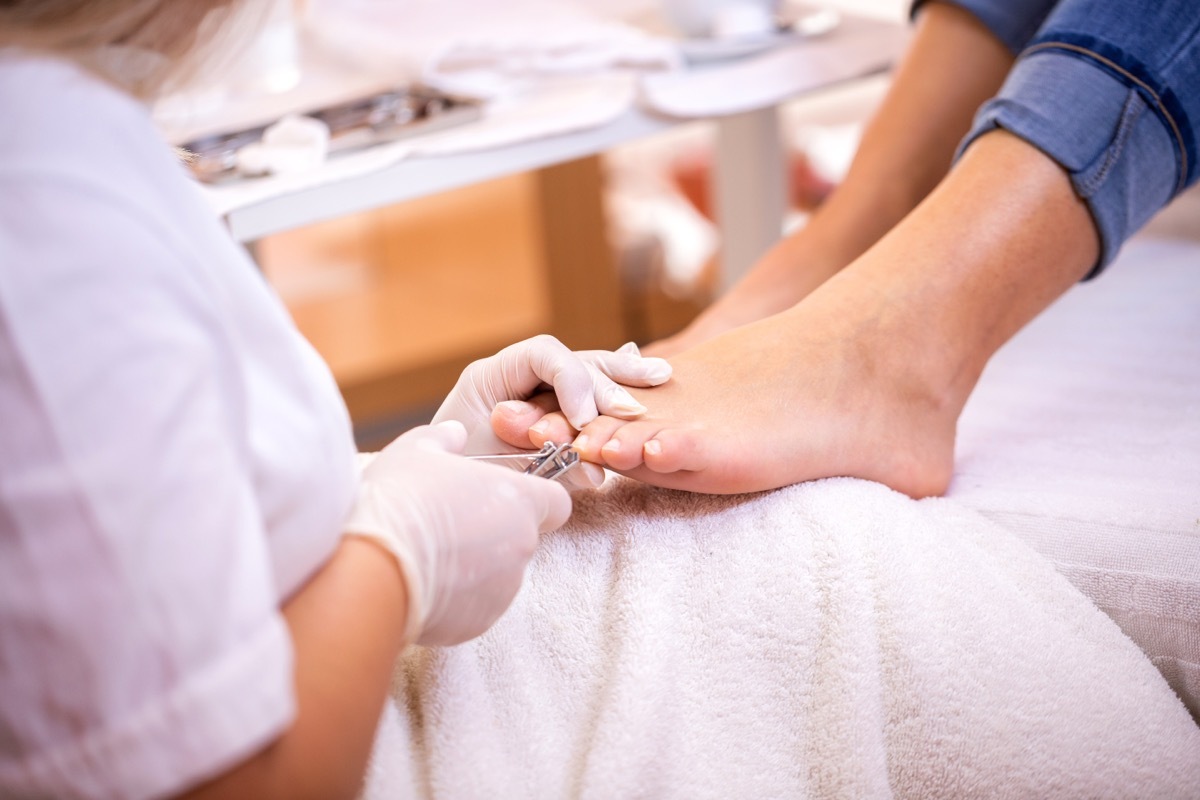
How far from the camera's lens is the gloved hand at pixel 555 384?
2.21ft

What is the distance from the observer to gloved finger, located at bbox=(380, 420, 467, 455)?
57 centimetres

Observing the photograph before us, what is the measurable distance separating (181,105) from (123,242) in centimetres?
76

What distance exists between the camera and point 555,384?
0.67 metres

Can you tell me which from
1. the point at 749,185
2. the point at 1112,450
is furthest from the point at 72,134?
the point at 749,185

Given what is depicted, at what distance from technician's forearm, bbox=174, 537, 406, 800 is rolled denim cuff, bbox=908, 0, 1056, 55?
0.81 m

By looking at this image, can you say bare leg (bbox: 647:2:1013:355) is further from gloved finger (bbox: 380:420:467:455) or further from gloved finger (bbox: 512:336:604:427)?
gloved finger (bbox: 380:420:467:455)

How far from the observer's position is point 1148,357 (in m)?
0.87

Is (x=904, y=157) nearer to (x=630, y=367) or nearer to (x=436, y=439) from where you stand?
(x=630, y=367)

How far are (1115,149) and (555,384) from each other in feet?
1.49

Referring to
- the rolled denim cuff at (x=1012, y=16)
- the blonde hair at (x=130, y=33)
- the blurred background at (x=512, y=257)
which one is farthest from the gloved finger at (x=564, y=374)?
the blurred background at (x=512, y=257)

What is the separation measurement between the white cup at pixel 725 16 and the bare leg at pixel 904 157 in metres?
0.21

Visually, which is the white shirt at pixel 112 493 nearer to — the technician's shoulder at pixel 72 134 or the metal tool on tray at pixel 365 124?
the technician's shoulder at pixel 72 134

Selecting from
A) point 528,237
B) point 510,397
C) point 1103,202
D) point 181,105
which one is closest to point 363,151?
point 181,105

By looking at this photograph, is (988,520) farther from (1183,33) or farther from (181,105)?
(181,105)
